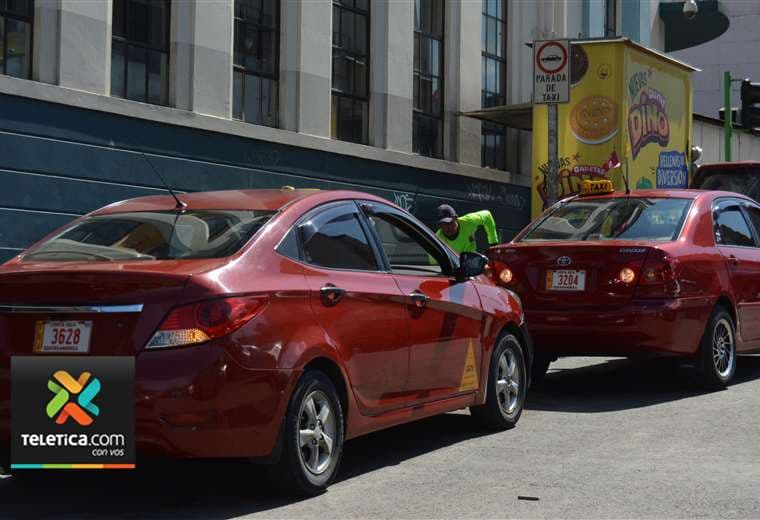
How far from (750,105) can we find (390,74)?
6.93m

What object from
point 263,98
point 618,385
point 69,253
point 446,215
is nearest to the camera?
point 69,253

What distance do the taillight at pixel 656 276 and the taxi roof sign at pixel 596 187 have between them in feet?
5.12

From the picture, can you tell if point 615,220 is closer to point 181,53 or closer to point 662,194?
point 662,194

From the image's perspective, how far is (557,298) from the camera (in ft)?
31.2

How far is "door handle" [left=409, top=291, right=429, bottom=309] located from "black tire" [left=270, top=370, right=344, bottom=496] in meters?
1.00

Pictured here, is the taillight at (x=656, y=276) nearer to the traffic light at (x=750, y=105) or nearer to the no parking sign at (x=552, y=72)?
the no parking sign at (x=552, y=72)

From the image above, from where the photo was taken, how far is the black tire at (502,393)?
789 cm

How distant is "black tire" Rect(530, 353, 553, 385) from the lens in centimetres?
1020

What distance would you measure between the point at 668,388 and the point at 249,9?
999 centimetres

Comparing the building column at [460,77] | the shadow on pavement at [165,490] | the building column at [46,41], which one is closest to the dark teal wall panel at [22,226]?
the building column at [46,41]

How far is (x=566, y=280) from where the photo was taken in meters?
9.48

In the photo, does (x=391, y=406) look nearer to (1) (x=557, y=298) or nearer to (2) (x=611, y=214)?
(1) (x=557, y=298)

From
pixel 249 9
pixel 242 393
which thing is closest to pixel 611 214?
pixel 242 393

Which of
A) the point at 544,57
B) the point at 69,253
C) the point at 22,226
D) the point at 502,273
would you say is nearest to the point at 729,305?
the point at 502,273
